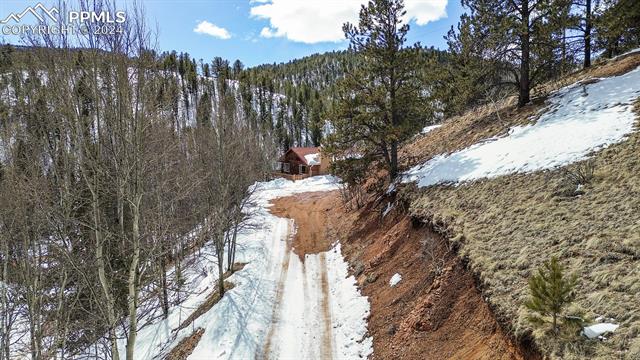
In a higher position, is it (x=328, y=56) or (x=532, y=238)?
(x=328, y=56)

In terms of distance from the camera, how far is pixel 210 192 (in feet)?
57.3

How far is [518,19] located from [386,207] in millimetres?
10352

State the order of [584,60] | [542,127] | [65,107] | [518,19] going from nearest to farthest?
[65,107] < [542,127] < [518,19] < [584,60]

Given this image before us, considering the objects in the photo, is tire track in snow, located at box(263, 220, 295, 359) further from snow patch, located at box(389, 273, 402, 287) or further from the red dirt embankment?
snow patch, located at box(389, 273, 402, 287)

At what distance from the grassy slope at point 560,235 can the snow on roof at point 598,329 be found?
10cm

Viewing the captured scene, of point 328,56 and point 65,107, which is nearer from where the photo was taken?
point 65,107

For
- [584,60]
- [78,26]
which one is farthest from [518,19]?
[78,26]

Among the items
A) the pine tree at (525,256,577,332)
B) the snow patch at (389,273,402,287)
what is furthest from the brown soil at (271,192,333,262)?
the pine tree at (525,256,577,332)

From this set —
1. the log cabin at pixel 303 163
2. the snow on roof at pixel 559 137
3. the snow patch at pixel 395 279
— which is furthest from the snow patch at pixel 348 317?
the log cabin at pixel 303 163

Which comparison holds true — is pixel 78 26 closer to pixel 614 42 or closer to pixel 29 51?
pixel 29 51

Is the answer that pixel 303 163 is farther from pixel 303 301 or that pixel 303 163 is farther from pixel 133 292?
pixel 133 292

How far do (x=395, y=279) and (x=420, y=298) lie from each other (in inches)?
78.7

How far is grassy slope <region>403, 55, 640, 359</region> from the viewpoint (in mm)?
5570

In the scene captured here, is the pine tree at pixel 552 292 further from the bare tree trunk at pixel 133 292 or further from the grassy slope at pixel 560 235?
the bare tree trunk at pixel 133 292
